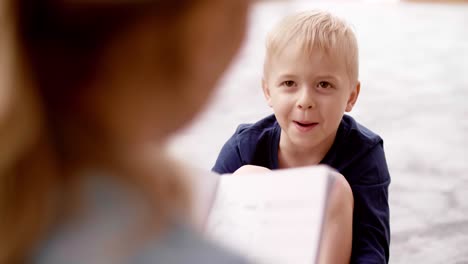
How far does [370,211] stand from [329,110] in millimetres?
180

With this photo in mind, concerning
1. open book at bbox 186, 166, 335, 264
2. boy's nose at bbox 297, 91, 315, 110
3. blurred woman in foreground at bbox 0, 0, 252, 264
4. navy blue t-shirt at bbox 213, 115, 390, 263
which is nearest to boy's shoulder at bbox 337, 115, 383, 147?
navy blue t-shirt at bbox 213, 115, 390, 263

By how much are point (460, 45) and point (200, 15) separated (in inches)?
101

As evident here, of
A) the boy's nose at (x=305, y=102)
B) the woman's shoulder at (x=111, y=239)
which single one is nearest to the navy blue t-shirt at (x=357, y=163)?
the boy's nose at (x=305, y=102)

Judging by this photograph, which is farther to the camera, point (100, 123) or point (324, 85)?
point (324, 85)

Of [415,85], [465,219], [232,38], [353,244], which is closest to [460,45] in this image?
[415,85]

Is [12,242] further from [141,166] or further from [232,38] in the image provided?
[232,38]

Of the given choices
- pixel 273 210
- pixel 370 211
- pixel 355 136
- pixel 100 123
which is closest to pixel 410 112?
pixel 355 136

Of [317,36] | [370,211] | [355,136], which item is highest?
[317,36]

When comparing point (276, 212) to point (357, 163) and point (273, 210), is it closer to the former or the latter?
point (273, 210)

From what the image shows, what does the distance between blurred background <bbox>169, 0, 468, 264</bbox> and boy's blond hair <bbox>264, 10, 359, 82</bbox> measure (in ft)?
0.15

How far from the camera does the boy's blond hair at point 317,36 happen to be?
110 cm

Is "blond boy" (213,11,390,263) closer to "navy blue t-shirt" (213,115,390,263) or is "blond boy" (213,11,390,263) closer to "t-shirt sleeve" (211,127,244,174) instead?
"navy blue t-shirt" (213,115,390,263)

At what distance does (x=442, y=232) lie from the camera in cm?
136

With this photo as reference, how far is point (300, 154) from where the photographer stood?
1201 mm
